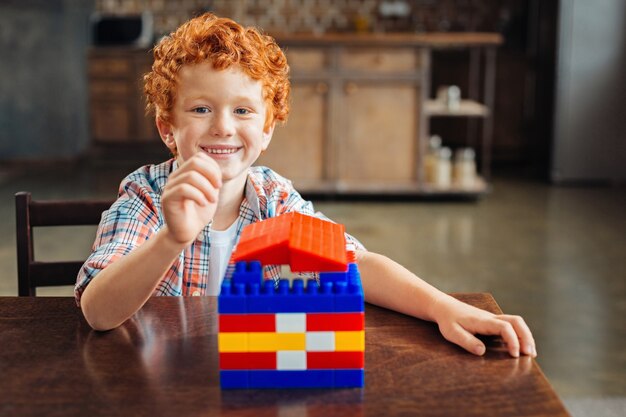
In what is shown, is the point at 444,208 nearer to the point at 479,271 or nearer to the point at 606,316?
the point at 479,271

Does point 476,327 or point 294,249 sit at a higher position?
point 294,249

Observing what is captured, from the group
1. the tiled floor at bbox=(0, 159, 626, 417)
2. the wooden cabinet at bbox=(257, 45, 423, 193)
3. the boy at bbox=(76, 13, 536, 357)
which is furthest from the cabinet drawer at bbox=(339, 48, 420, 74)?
the boy at bbox=(76, 13, 536, 357)

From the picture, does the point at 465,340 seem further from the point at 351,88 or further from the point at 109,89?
the point at 109,89

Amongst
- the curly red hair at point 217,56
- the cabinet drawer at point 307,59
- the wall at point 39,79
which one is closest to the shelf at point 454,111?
the cabinet drawer at point 307,59

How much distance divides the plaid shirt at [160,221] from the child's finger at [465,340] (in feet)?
1.09

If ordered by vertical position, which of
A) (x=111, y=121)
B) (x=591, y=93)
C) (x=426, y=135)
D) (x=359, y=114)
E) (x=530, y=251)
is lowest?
(x=530, y=251)

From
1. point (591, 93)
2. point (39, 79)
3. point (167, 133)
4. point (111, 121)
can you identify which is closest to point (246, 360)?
point (167, 133)

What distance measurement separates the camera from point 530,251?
4.05m

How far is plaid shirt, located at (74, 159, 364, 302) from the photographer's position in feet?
3.73

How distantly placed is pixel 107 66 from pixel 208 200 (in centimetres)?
651

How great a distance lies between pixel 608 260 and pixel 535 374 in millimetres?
3255

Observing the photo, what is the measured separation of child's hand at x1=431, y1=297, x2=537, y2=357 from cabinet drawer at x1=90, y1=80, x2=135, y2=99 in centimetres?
643

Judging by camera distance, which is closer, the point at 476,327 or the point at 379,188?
the point at 476,327

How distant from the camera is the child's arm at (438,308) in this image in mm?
927
